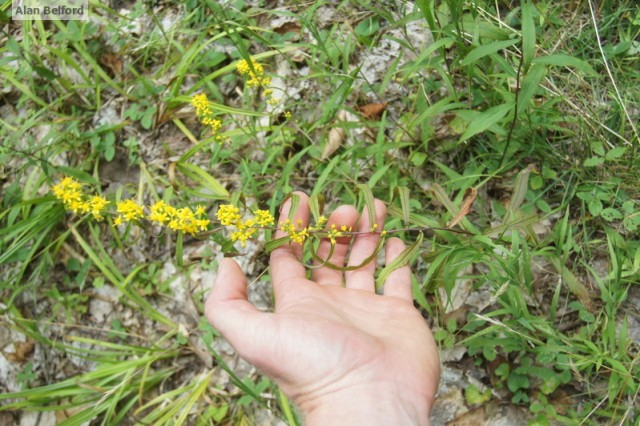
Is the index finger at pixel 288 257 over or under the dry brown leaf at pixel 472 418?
over

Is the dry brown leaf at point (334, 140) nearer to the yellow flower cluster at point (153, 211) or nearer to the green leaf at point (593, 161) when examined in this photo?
the yellow flower cluster at point (153, 211)

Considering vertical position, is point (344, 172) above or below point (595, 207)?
above

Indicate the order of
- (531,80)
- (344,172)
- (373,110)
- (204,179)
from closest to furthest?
1. (531,80)
2. (344,172)
3. (373,110)
4. (204,179)

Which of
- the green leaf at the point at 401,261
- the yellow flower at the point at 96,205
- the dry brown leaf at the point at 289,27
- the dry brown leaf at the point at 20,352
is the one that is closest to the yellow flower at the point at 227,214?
the yellow flower at the point at 96,205

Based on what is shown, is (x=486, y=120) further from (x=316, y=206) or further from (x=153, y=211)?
(x=153, y=211)

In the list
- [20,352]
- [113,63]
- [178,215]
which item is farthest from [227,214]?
[113,63]

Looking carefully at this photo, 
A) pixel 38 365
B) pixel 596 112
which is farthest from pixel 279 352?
pixel 38 365

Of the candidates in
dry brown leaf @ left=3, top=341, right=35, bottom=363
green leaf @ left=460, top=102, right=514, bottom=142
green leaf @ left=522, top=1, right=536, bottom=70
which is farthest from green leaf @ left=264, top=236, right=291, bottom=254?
dry brown leaf @ left=3, top=341, right=35, bottom=363
